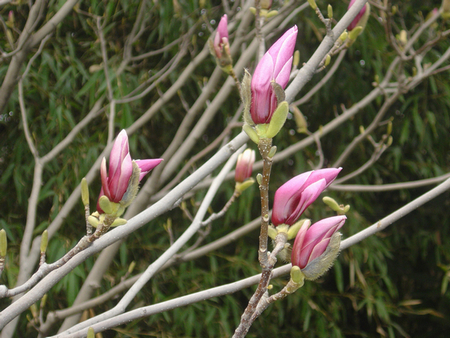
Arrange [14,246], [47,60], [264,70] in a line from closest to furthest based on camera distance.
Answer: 1. [264,70]
2. [14,246]
3. [47,60]

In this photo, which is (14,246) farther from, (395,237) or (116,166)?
(395,237)

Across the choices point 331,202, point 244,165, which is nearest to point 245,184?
point 244,165

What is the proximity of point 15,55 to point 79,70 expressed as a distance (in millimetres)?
519

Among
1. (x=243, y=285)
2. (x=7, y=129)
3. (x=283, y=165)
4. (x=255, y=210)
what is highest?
(x=7, y=129)

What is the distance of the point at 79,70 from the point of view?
4.57 feet

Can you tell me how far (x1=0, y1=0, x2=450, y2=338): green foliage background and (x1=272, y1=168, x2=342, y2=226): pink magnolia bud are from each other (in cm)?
82

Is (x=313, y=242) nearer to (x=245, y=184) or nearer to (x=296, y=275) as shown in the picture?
(x=296, y=275)

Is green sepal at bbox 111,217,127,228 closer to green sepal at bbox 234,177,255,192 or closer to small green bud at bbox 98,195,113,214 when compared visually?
small green bud at bbox 98,195,113,214

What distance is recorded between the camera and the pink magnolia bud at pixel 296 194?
1.16 ft

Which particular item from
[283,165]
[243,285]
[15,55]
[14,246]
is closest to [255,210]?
[283,165]

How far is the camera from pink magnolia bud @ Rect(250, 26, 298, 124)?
1.01ft

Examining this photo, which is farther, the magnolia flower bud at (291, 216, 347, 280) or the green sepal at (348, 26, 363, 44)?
the green sepal at (348, 26, 363, 44)

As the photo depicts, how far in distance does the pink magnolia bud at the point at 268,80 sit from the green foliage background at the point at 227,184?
0.84m

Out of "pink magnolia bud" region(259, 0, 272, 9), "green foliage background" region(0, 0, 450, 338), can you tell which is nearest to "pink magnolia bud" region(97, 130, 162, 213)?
"pink magnolia bud" region(259, 0, 272, 9)
